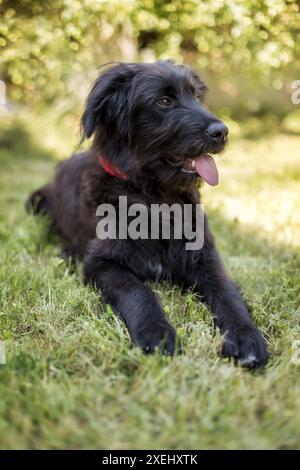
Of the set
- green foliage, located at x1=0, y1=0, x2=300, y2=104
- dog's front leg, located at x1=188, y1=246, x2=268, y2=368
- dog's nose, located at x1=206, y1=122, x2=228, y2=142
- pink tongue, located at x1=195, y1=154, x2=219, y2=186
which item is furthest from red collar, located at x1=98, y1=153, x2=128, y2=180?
green foliage, located at x1=0, y1=0, x2=300, y2=104

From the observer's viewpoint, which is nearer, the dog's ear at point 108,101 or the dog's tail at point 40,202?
the dog's ear at point 108,101

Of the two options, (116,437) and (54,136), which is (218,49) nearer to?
(54,136)

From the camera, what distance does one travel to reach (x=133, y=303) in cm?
251

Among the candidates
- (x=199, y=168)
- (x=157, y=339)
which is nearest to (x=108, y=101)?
(x=199, y=168)

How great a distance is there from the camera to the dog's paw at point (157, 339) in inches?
84.7

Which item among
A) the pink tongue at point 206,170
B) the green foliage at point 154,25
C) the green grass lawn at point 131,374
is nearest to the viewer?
the green grass lawn at point 131,374

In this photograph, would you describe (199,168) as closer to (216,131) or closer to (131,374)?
(216,131)

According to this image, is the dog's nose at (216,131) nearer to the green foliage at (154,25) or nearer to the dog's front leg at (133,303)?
the dog's front leg at (133,303)

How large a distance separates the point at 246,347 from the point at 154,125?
150 cm

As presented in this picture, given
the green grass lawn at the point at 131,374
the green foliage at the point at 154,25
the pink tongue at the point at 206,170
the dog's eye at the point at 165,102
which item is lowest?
the green grass lawn at the point at 131,374

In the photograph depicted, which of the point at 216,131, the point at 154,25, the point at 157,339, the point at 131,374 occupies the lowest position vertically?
the point at 131,374

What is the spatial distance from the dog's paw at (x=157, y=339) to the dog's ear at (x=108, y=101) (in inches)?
54.2

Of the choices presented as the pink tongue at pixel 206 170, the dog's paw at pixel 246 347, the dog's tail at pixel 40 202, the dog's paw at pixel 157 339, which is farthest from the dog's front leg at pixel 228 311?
the dog's tail at pixel 40 202
